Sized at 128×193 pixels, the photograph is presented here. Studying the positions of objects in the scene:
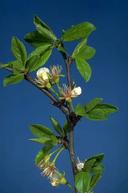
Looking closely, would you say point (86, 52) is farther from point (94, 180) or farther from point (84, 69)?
point (94, 180)

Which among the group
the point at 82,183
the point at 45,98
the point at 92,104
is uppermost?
the point at 45,98

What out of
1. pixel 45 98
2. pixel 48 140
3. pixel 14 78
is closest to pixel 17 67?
pixel 14 78

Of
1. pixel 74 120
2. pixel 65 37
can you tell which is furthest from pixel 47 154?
pixel 65 37

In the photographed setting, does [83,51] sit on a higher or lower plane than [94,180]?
higher

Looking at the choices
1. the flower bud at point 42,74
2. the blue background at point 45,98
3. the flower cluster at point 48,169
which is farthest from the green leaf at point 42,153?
the blue background at point 45,98

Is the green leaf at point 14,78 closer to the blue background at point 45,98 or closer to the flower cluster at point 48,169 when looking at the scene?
the flower cluster at point 48,169
